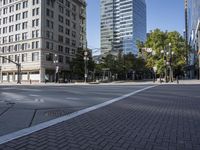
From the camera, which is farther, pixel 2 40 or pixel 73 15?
pixel 73 15

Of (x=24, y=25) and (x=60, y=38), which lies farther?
(x=60, y=38)

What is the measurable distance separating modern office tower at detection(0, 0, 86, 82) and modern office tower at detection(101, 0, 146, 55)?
68.8 m

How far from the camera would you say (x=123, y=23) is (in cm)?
14650

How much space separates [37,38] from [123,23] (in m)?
89.7

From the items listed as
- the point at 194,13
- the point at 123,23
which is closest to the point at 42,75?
the point at 194,13

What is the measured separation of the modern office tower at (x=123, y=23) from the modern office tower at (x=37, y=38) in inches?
2707

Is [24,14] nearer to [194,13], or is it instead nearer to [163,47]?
[163,47]

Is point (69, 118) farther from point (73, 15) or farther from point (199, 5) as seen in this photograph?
point (73, 15)

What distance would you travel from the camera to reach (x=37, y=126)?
23.1 ft

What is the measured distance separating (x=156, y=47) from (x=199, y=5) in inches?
681

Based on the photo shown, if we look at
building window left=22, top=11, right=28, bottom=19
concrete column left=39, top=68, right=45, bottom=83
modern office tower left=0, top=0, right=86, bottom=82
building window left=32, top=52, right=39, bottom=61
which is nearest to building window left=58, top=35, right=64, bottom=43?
modern office tower left=0, top=0, right=86, bottom=82

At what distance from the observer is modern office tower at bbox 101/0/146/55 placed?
144 metres

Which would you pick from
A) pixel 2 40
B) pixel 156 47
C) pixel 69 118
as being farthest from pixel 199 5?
pixel 69 118

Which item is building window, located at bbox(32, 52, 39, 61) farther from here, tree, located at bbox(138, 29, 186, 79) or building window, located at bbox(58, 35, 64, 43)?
tree, located at bbox(138, 29, 186, 79)
